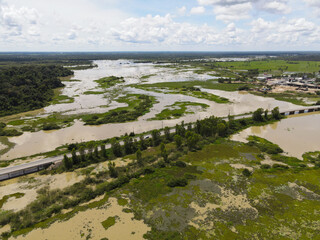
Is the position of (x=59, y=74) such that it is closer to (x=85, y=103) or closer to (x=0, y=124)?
(x=85, y=103)

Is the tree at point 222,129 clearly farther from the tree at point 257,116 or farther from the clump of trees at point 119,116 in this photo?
the clump of trees at point 119,116

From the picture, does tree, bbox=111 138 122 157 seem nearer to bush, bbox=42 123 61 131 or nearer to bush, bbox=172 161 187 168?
bush, bbox=172 161 187 168

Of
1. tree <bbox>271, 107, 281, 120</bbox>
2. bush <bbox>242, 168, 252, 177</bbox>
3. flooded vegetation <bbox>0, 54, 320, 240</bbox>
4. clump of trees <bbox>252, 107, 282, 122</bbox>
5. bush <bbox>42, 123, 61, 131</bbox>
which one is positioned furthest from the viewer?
tree <bbox>271, 107, 281, 120</bbox>

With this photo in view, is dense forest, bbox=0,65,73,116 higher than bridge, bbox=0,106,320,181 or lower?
higher

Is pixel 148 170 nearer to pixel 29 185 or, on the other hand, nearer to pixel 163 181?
pixel 163 181

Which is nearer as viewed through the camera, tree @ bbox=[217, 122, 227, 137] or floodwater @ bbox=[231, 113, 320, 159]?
→ floodwater @ bbox=[231, 113, 320, 159]

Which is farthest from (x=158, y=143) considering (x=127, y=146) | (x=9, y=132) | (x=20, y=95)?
(x=20, y=95)

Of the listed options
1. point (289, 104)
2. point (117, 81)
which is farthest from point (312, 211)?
point (117, 81)

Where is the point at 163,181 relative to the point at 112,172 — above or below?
below

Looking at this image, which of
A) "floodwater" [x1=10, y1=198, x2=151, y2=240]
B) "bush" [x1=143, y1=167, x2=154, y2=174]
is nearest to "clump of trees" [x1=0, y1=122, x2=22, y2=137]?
"floodwater" [x1=10, y1=198, x2=151, y2=240]
